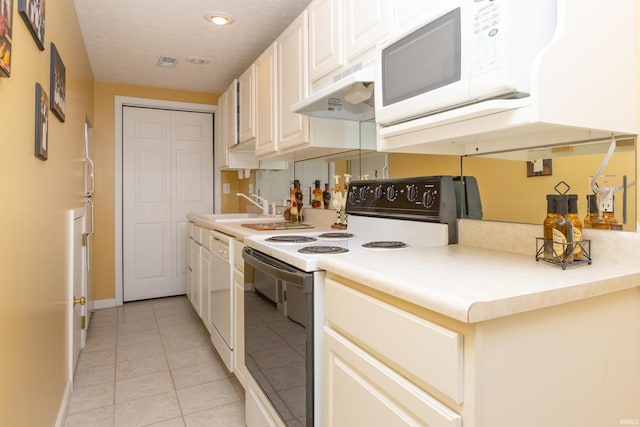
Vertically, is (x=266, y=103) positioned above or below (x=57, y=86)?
above

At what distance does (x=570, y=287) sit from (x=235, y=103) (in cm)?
310

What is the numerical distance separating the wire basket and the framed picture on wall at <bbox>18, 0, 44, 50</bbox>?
1.68 metres

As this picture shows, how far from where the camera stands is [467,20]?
1053 millimetres

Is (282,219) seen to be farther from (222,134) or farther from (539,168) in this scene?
(539,168)

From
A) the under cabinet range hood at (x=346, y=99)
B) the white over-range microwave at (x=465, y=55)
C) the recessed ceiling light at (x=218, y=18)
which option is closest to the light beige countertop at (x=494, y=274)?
the white over-range microwave at (x=465, y=55)

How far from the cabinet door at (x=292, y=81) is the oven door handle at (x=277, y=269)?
809 mm

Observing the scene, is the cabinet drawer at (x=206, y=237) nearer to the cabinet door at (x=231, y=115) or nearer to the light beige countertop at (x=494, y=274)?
the cabinet door at (x=231, y=115)

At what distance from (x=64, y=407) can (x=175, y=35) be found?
2.46 m

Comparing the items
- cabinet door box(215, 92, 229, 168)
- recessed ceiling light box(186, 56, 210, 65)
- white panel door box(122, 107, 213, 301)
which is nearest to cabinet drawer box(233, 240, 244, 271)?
cabinet door box(215, 92, 229, 168)

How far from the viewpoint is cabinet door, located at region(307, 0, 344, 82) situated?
186 cm

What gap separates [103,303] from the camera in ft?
12.7

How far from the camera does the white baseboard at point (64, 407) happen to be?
180 cm

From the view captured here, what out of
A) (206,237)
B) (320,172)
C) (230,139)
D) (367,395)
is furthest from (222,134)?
(367,395)

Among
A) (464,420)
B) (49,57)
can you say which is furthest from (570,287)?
(49,57)
